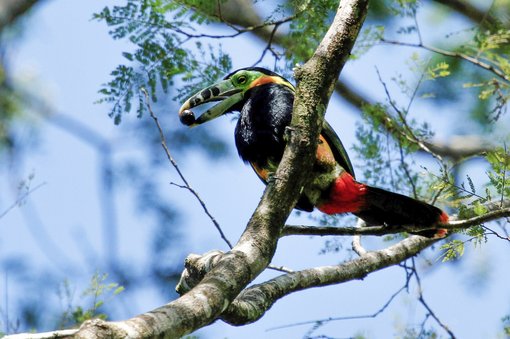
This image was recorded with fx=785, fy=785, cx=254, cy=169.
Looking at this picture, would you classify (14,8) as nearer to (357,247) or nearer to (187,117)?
(187,117)

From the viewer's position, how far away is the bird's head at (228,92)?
3.91 metres

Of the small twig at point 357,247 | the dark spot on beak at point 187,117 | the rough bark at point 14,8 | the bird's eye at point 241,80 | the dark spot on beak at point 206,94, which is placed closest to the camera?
the small twig at point 357,247

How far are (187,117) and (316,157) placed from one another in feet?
2.54

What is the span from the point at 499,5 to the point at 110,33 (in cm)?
238

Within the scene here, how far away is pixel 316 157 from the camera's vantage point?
343cm

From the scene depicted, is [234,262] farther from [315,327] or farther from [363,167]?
[363,167]

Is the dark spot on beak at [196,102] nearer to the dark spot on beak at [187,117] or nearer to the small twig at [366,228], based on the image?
the dark spot on beak at [187,117]

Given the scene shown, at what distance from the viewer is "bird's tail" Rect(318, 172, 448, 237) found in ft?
10.8

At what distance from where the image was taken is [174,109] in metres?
4.40

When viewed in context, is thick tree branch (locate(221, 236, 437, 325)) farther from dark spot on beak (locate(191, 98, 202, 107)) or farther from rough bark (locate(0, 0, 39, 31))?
rough bark (locate(0, 0, 39, 31))

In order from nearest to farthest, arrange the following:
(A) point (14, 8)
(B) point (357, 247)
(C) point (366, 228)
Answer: (C) point (366, 228) < (B) point (357, 247) < (A) point (14, 8)

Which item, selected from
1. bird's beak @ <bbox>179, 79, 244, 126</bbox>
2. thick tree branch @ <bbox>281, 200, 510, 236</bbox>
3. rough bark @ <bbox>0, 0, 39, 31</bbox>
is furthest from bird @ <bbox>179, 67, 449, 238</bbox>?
rough bark @ <bbox>0, 0, 39, 31</bbox>

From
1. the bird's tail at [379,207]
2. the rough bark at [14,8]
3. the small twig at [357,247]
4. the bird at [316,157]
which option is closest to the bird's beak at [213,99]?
the bird at [316,157]

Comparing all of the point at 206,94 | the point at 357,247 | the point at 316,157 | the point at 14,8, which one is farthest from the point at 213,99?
the point at 14,8
